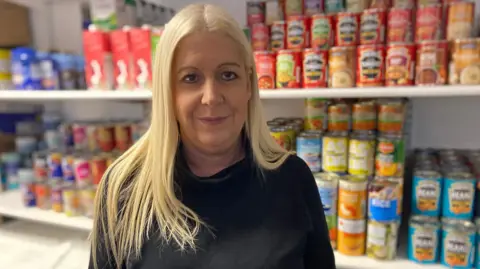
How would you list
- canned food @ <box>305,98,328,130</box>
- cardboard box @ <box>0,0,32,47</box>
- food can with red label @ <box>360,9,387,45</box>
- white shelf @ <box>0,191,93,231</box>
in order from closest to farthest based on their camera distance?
food can with red label @ <box>360,9,387,45</box> → canned food @ <box>305,98,328,130</box> → white shelf @ <box>0,191,93,231</box> → cardboard box @ <box>0,0,32,47</box>

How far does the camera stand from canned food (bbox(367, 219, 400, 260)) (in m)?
1.32

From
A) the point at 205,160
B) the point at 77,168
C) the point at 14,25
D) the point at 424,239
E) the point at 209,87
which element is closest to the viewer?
the point at 209,87

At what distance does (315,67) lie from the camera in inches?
52.2

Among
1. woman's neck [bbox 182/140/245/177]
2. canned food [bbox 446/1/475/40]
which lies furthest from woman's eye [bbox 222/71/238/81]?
canned food [bbox 446/1/475/40]

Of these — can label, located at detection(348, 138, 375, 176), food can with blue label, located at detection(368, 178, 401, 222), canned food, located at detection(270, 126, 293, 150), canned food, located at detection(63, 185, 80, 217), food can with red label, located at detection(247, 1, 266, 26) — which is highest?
food can with red label, located at detection(247, 1, 266, 26)

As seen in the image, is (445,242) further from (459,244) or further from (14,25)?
(14,25)

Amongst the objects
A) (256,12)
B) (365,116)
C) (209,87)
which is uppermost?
(256,12)

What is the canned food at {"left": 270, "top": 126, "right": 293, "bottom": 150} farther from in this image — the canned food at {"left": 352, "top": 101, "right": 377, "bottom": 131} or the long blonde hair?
the long blonde hair

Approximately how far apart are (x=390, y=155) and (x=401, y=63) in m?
0.30

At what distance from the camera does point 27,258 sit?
1.81 meters

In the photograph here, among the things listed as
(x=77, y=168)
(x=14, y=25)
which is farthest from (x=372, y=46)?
(x=14, y=25)

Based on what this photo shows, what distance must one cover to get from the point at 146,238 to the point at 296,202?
14.9 inches

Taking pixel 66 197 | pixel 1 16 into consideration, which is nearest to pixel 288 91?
pixel 66 197

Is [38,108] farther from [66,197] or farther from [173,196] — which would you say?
[173,196]
